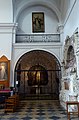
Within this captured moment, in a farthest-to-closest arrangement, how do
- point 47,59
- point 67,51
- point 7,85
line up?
point 47,59
point 7,85
point 67,51

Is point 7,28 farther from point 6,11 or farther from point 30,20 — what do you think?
point 30,20

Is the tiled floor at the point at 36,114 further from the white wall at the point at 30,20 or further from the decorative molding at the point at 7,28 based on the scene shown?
the white wall at the point at 30,20

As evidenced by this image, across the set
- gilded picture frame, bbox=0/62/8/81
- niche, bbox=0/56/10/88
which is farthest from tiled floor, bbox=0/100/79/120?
gilded picture frame, bbox=0/62/8/81

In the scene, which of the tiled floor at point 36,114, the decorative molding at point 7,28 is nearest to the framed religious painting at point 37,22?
the decorative molding at point 7,28

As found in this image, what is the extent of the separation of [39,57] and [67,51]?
944 centimetres

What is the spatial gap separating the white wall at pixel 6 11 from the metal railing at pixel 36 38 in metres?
1.49

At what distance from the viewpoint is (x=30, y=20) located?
52.0 feet

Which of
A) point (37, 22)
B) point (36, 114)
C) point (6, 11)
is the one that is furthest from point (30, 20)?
point (36, 114)

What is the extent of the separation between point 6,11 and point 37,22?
2.73 m

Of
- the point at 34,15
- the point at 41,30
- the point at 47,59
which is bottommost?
the point at 47,59

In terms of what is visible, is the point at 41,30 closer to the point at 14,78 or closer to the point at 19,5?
the point at 19,5

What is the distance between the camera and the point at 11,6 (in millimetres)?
14172

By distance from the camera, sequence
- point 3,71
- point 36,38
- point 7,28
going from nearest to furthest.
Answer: point 3,71 < point 7,28 < point 36,38

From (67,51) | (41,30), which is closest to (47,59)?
(41,30)
